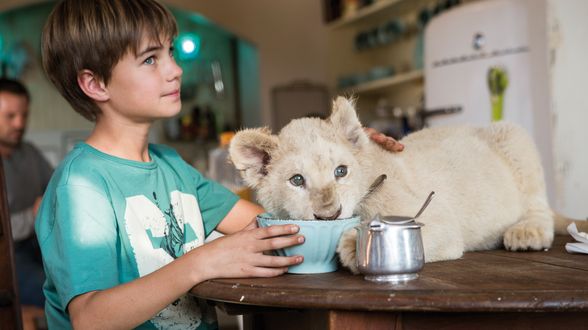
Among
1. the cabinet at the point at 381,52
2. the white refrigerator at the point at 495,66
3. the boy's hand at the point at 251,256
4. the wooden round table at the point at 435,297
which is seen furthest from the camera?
the cabinet at the point at 381,52

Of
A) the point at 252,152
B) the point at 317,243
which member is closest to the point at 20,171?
the point at 252,152

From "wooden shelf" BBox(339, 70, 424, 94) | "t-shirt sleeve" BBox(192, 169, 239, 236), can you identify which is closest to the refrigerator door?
"wooden shelf" BBox(339, 70, 424, 94)

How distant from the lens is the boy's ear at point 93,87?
1632 millimetres

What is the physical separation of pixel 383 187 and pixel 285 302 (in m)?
0.46

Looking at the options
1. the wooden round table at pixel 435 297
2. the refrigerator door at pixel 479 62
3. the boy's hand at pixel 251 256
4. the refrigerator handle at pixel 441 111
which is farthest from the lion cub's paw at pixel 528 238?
the refrigerator handle at pixel 441 111

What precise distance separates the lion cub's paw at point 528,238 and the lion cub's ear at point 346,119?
1.46ft

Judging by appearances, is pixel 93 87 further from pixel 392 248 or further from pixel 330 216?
pixel 392 248

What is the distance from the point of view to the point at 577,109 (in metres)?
2.67

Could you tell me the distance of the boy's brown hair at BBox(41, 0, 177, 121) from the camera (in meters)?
1.56

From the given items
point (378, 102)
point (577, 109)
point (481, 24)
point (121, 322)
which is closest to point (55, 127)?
point (378, 102)

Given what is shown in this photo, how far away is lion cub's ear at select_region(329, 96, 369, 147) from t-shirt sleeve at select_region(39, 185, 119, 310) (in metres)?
0.53

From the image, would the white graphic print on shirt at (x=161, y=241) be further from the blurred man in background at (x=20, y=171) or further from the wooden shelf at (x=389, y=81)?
the wooden shelf at (x=389, y=81)

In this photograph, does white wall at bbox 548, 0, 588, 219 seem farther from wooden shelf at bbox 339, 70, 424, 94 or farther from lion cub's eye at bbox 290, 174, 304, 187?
wooden shelf at bbox 339, 70, 424, 94

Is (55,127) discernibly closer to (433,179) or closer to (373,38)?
(373,38)
